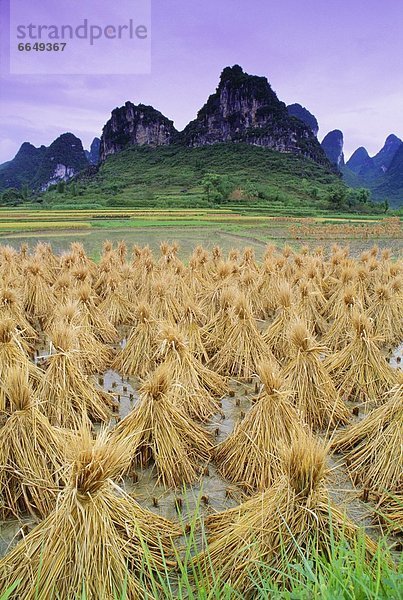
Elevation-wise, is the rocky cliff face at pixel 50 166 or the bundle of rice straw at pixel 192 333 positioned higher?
the rocky cliff face at pixel 50 166

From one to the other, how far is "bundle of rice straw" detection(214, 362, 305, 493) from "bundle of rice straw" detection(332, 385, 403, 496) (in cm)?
69

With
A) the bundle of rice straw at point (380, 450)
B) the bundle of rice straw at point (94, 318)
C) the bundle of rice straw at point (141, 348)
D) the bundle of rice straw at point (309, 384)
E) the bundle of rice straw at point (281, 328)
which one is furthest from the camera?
the bundle of rice straw at point (94, 318)

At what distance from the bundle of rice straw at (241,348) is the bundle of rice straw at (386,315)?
106 inches

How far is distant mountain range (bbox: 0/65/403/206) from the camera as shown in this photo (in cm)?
9694

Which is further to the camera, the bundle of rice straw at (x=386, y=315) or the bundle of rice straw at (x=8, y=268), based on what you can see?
the bundle of rice straw at (x=8, y=268)

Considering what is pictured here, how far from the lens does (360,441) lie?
4.50 meters

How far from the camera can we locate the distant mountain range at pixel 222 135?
96.9 m

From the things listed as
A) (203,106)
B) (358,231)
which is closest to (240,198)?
(358,231)

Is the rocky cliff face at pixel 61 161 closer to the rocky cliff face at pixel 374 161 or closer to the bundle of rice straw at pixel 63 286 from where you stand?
the rocky cliff face at pixel 374 161

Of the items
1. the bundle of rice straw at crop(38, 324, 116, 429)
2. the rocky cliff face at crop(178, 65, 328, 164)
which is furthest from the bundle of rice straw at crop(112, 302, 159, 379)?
the rocky cliff face at crop(178, 65, 328, 164)

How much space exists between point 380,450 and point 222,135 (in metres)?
109

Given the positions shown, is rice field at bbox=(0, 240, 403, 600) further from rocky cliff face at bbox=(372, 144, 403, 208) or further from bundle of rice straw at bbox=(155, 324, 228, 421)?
rocky cliff face at bbox=(372, 144, 403, 208)

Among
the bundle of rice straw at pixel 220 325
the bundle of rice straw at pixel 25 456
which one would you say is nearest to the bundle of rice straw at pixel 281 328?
the bundle of rice straw at pixel 220 325

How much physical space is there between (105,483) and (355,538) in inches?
60.3
